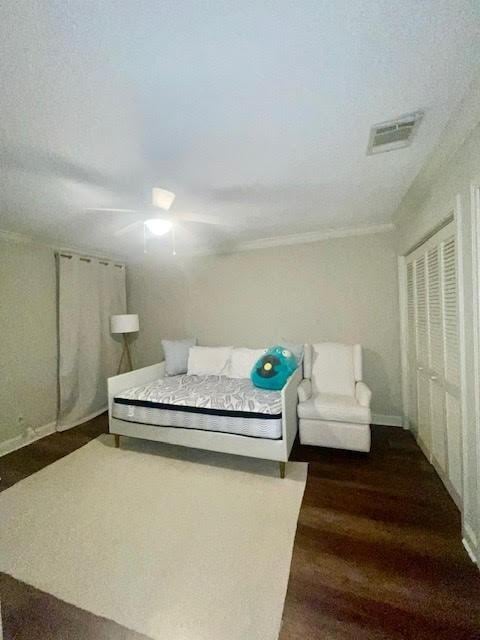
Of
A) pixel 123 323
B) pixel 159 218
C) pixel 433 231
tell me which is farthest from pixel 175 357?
pixel 433 231

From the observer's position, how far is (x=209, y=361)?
10.8ft

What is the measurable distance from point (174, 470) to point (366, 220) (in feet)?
10.5

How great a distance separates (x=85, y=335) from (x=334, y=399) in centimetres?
330

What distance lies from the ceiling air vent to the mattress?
6.34ft

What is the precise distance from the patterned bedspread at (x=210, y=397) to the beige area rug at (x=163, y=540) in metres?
0.54

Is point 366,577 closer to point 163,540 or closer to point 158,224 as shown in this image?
point 163,540

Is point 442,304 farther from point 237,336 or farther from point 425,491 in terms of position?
point 237,336

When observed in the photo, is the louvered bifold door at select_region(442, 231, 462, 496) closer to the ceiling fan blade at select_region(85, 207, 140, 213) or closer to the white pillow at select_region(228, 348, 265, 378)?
the white pillow at select_region(228, 348, 265, 378)

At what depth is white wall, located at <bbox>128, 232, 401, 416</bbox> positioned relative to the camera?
3004 mm

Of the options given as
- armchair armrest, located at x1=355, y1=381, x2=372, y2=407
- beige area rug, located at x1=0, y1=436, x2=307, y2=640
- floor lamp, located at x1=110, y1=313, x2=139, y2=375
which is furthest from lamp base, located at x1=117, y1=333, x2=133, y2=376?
armchair armrest, located at x1=355, y1=381, x2=372, y2=407

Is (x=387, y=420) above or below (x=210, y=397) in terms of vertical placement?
below

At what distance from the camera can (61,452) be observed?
2615 millimetres

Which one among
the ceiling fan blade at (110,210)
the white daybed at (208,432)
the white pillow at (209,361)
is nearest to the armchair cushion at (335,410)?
the white daybed at (208,432)

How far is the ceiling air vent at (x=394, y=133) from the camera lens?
1288 mm
